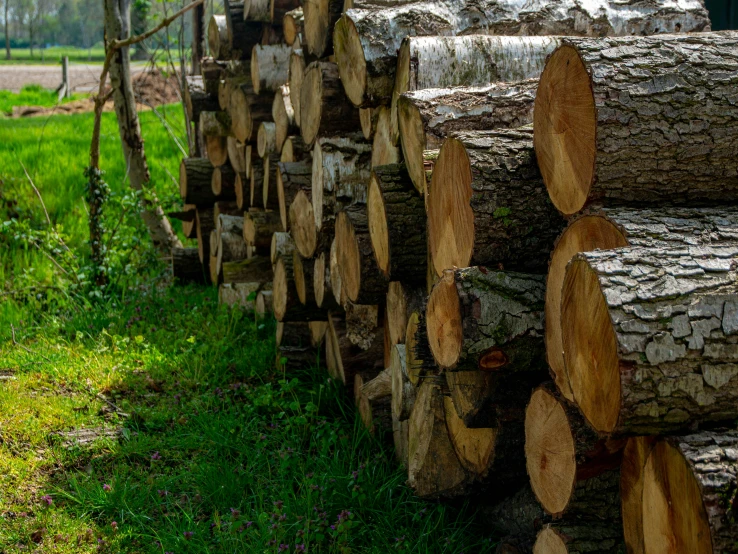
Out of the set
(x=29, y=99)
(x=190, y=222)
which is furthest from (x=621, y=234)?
(x=29, y=99)

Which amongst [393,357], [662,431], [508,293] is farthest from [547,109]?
[393,357]

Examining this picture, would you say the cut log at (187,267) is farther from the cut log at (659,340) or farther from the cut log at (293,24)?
the cut log at (659,340)

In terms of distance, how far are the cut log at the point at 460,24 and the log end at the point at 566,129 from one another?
2.73 feet

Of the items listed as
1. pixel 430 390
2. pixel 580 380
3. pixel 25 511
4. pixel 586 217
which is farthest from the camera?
pixel 25 511

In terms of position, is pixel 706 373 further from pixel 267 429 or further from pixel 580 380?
pixel 267 429

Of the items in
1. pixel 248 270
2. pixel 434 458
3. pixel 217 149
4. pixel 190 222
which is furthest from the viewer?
pixel 190 222

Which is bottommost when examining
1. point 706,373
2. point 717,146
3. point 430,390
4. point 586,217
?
point 430,390

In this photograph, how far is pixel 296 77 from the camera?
384 cm

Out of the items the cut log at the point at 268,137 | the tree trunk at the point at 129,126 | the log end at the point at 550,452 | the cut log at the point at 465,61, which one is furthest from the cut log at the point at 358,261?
the tree trunk at the point at 129,126

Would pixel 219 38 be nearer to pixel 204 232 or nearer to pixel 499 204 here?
pixel 204 232

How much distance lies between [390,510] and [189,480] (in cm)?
82

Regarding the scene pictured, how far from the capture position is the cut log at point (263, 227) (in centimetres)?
461

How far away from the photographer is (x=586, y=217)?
1.92 m

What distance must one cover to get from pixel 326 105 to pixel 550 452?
190cm
